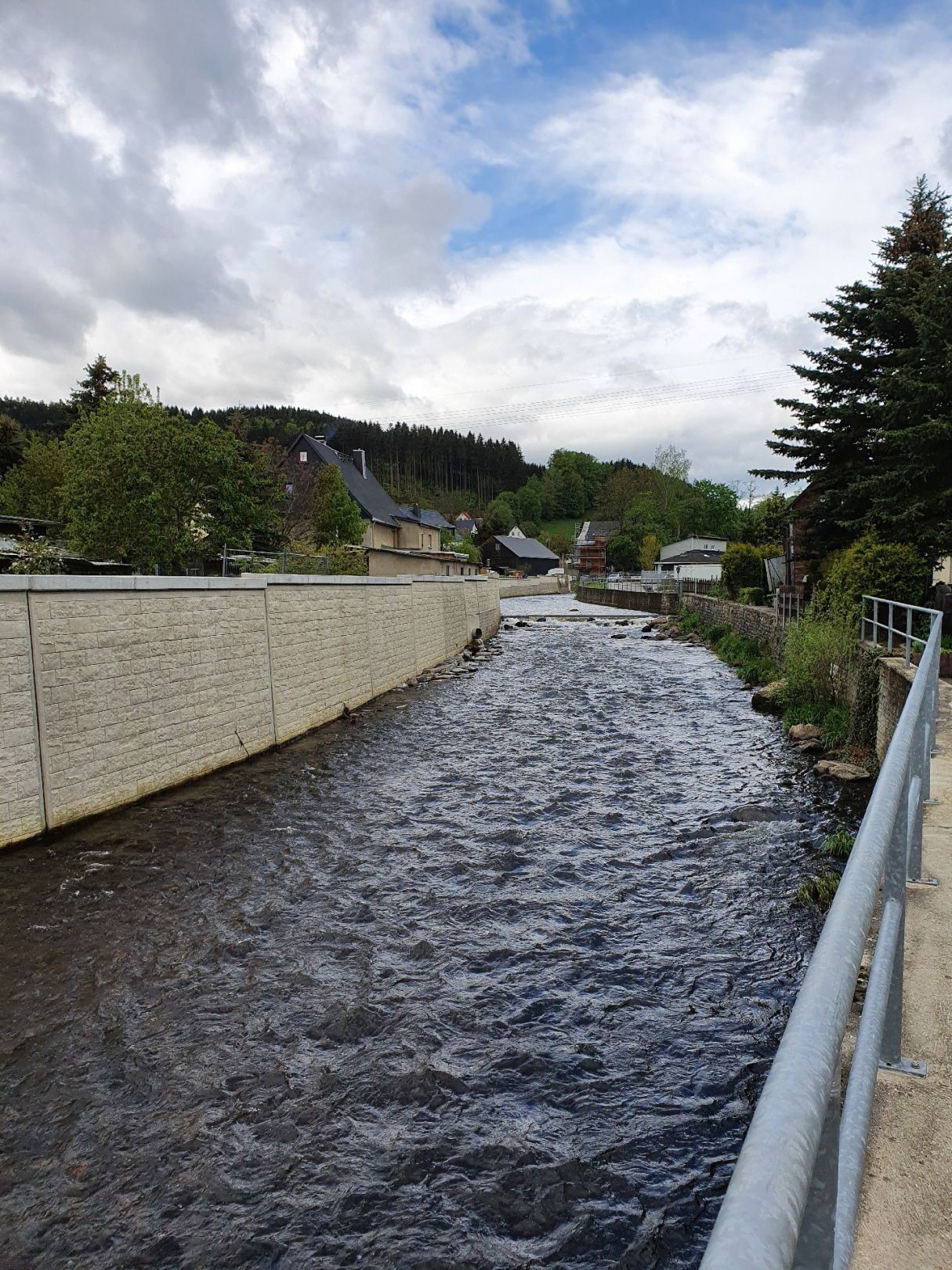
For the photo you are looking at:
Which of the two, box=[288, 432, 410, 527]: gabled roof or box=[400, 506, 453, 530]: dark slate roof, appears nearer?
box=[288, 432, 410, 527]: gabled roof

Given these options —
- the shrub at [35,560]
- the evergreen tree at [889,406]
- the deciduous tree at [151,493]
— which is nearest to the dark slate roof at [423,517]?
the deciduous tree at [151,493]

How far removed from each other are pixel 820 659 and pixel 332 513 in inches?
1201

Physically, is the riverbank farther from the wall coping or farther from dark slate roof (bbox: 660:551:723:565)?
dark slate roof (bbox: 660:551:723:565)

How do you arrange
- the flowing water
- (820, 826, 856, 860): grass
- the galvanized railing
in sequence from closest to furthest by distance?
the galvanized railing < the flowing water < (820, 826, 856, 860): grass

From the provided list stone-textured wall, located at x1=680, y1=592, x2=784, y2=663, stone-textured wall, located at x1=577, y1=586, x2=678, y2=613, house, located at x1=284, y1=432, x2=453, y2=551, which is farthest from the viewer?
stone-textured wall, located at x1=577, y1=586, x2=678, y2=613

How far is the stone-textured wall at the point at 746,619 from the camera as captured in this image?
2412 cm

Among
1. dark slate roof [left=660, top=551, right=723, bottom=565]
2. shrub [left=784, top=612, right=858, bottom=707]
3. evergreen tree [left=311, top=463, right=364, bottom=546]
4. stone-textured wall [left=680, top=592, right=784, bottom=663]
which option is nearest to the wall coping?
shrub [left=784, top=612, right=858, bottom=707]

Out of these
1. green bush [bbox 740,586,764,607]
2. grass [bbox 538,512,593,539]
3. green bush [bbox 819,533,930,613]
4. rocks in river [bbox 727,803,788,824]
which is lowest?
rocks in river [bbox 727,803,788,824]

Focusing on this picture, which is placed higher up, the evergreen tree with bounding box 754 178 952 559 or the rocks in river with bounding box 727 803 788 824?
the evergreen tree with bounding box 754 178 952 559

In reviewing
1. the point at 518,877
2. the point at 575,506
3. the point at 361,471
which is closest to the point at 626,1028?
the point at 518,877

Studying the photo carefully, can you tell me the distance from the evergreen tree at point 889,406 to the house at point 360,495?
94.3 feet

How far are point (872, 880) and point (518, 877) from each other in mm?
6987

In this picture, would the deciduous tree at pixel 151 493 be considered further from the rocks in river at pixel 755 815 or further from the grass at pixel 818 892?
the grass at pixel 818 892

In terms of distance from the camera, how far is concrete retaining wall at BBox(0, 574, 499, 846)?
29.6ft
